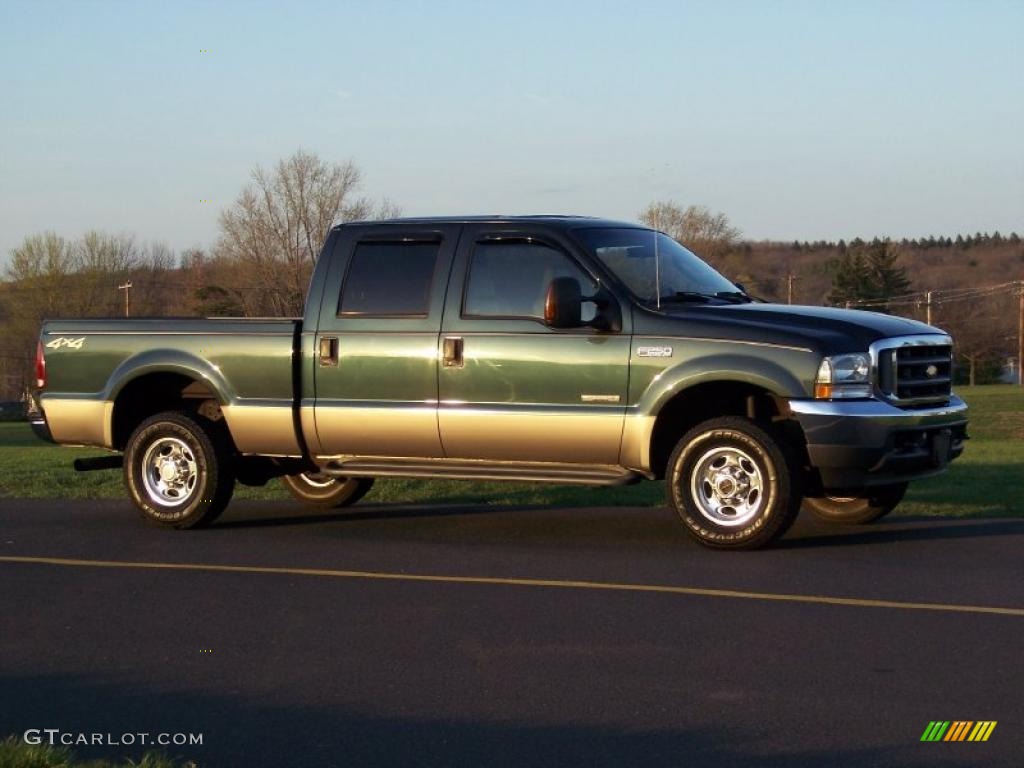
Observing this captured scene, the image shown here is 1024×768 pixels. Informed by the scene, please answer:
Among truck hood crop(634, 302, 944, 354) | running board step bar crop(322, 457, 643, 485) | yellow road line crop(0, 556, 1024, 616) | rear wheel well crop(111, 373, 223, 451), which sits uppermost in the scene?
truck hood crop(634, 302, 944, 354)

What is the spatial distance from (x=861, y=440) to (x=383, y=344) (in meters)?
3.35

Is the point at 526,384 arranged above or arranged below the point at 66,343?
below

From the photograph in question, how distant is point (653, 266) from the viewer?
10.6 metres

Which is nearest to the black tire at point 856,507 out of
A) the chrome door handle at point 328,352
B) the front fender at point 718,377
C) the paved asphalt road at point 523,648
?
the paved asphalt road at point 523,648

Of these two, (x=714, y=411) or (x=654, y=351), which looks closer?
(x=654, y=351)

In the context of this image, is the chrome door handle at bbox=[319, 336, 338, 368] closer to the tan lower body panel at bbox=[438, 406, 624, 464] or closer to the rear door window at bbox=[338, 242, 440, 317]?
the rear door window at bbox=[338, 242, 440, 317]

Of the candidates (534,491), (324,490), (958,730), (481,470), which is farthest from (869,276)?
(958,730)

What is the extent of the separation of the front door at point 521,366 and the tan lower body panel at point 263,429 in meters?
1.23

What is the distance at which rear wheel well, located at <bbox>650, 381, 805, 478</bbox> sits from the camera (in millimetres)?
9859

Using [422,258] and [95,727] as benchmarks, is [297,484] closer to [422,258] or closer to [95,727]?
[422,258]

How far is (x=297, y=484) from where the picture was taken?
12469mm

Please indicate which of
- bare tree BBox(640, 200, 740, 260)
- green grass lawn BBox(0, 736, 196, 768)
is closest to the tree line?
bare tree BBox(640, 200, 740, 260)

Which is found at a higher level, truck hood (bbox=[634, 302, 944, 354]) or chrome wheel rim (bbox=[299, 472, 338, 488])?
truck hood (bbox=[634, 302, 944, 354])

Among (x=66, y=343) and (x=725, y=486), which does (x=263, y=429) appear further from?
(x=725, y=486)
